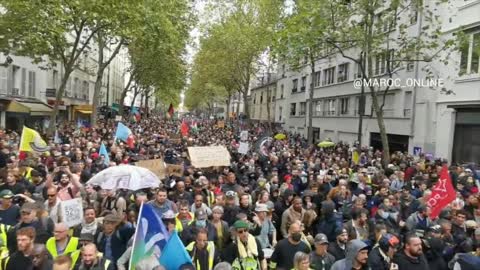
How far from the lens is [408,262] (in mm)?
6016

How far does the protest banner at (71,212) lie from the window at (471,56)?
16790 mm

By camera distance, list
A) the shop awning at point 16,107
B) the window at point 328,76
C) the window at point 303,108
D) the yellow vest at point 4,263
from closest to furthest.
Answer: the yellow vest at point 4,263 < the shop awning at point 16,107 < the window at point 328,76 < the window at point 303,108

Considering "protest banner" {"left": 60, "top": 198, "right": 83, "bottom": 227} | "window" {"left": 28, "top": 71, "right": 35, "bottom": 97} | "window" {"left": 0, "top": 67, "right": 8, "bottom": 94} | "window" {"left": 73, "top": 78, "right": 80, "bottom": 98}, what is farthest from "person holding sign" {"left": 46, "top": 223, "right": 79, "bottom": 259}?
"window" {"left": 73, "top": 78, "right": 80, "bottom": 98}

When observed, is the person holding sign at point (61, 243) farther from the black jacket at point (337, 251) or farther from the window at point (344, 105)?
the window at point (344, 105)

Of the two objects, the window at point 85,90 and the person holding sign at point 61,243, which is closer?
the person holding sign at point 61,243

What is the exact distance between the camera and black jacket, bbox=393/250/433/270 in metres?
5.99

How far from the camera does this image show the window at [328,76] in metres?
39.2

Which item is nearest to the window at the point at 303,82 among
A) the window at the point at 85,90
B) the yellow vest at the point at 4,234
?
the window at the point at 85,90

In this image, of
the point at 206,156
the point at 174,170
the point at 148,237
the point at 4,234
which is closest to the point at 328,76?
the point at 206,156

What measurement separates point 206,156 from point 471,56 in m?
12.4

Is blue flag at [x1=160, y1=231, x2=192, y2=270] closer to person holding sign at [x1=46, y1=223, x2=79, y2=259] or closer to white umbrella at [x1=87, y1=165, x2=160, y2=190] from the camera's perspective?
person holding sign at [x1=46, y1=223, x2=79, y2=259]

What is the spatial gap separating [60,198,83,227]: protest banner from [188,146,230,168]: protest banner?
6.52m

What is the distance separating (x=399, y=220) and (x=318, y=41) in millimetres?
12108

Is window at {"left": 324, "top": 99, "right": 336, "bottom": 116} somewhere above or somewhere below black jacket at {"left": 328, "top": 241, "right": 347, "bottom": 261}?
above
